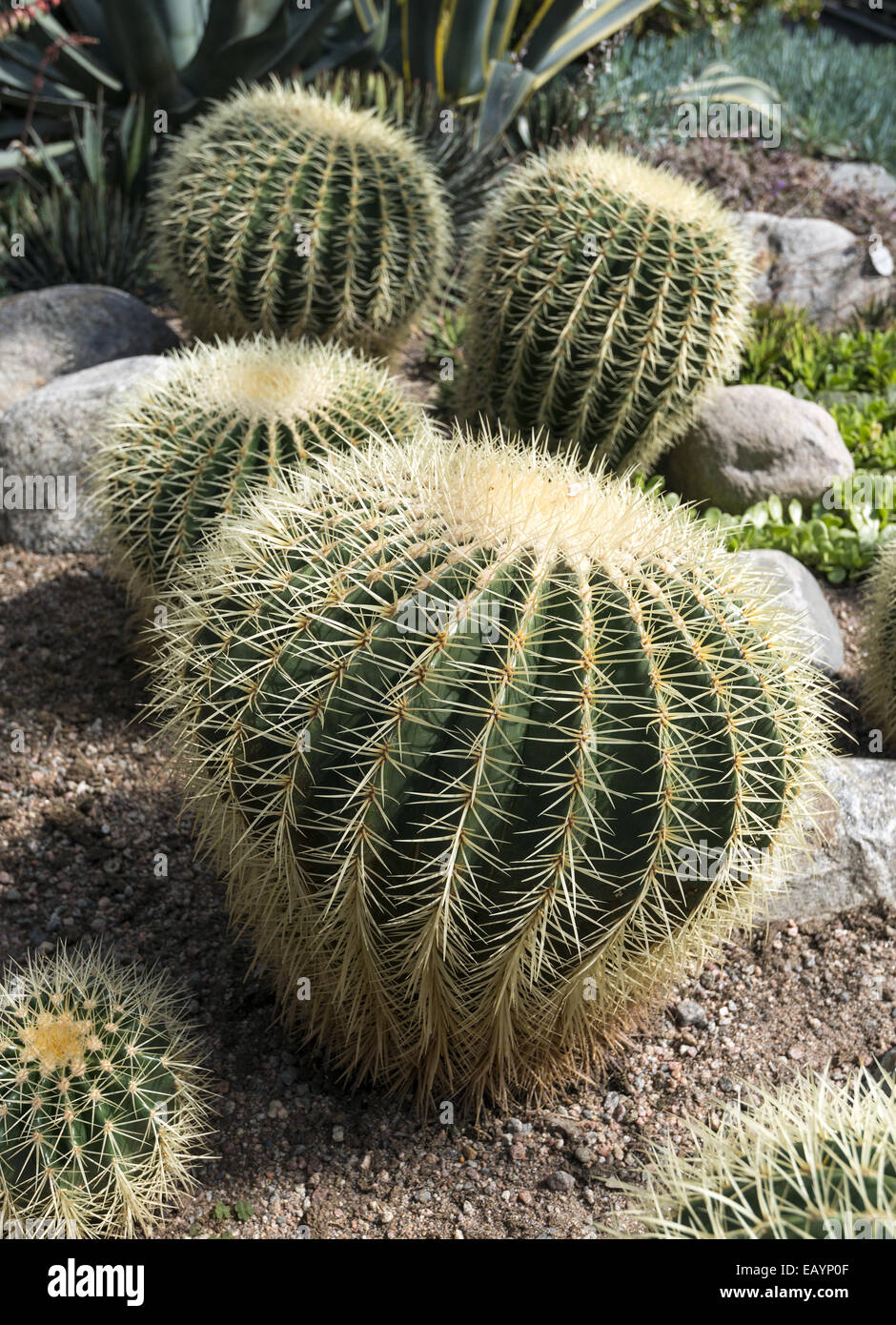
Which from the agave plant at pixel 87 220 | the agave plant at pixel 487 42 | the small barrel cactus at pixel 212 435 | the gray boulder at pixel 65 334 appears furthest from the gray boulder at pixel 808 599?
the agave plant at pixel 87 220

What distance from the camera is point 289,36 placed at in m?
7.12

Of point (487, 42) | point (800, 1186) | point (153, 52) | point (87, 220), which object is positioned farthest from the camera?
point (487, 42)

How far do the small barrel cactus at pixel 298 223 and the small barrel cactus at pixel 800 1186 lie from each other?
406 cm

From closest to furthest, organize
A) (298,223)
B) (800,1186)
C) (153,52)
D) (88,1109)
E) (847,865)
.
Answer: (800,1186) → (88,1109) → (847,865) → (298,223) → (153,52)

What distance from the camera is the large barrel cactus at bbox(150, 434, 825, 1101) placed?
2162 millimetres

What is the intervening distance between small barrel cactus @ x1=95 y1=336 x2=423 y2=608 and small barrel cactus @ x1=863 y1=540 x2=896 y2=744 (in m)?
1.65

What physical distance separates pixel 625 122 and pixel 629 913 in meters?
8.21

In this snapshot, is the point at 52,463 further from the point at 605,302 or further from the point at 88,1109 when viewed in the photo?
the point at 88,1109

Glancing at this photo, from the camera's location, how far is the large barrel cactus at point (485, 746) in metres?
2.16

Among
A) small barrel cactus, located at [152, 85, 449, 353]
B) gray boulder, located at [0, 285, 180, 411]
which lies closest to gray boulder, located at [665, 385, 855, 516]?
small barrel cactus, located at [152, 85, 449, 353]

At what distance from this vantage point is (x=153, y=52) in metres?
6.83

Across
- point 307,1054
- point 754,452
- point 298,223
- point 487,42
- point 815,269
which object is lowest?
point 307,1054

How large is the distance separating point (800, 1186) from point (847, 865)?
195 cm

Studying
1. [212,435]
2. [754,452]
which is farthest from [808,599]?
[212,435]
